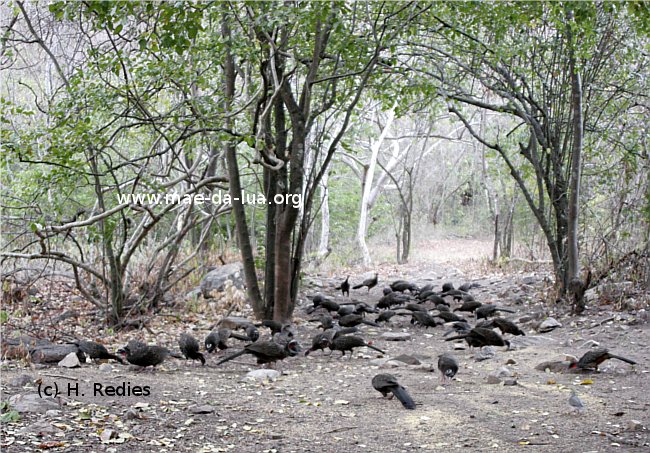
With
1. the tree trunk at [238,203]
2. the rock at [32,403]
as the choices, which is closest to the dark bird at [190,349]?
the rock at [32,403]

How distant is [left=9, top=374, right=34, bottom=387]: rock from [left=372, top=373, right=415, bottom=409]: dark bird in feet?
8.16

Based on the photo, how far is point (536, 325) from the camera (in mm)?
7961

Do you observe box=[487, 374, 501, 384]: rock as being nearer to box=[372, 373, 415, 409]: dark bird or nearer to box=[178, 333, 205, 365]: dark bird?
box=[372, 373, 415, 409]: dark bird

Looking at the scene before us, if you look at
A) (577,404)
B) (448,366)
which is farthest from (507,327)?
(577,404)

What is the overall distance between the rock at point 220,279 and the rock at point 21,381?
545 centimetres

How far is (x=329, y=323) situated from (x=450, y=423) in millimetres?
3544

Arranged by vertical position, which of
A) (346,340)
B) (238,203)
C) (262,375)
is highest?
(238,203)

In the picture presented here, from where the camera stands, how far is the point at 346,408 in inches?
181

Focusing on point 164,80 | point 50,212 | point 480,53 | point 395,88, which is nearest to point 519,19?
point 480,53

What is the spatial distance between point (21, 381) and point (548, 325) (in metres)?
5.78

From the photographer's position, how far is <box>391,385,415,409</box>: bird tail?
4.48 metres

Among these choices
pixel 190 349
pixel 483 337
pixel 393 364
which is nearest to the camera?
pixel 190 349

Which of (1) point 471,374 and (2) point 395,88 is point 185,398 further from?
(2) point 395,88

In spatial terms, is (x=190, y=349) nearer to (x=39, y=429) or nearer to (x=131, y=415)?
(x=131, y=415)
